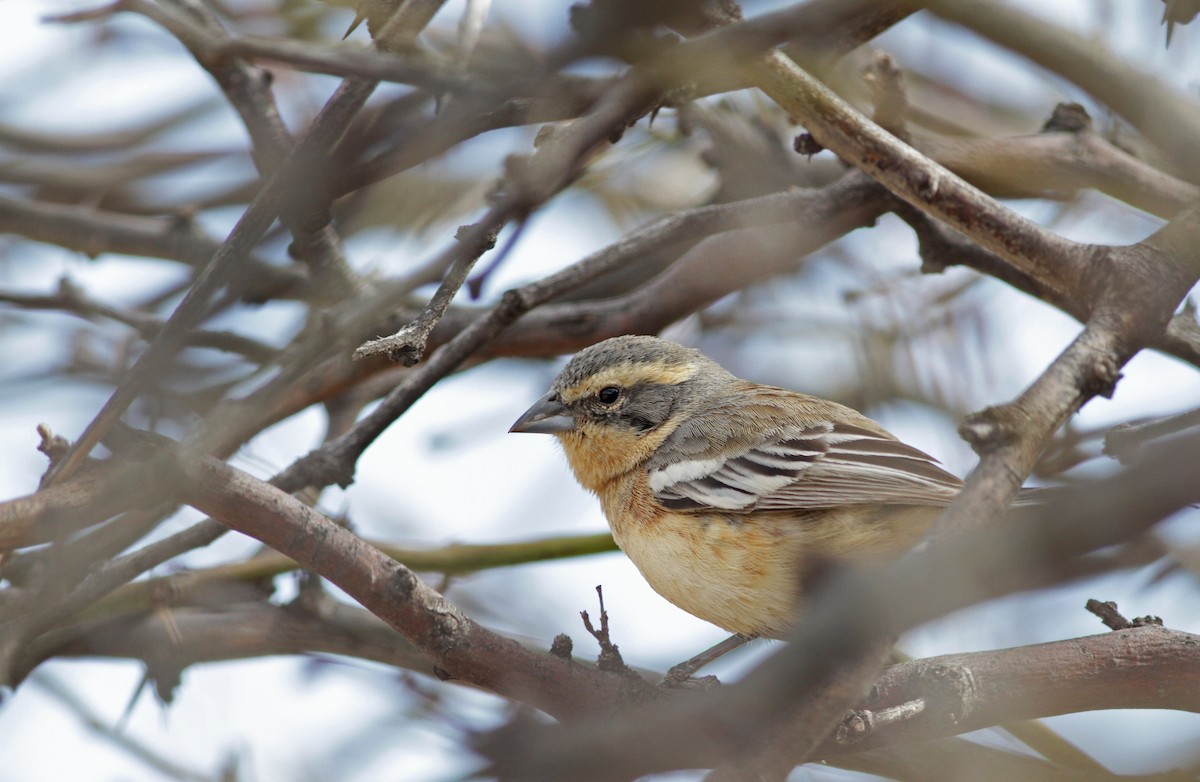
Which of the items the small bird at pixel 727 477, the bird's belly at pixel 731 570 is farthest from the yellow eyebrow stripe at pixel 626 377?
the bird's belly at pixel 731 570

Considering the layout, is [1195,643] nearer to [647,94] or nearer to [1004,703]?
[1004,703]

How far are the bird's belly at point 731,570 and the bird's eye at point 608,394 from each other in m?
1.00

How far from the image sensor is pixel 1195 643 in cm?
369

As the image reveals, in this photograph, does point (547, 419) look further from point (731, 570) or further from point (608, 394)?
point (731, 570)

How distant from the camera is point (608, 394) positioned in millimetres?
5711

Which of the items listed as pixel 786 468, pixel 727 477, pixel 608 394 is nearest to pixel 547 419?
pixel 608 394

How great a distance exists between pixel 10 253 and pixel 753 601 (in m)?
4.50

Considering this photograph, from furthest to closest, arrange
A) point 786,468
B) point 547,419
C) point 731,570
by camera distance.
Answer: point 547,419 < point 786,468 < point 731,570

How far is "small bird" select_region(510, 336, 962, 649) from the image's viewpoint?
4543mm

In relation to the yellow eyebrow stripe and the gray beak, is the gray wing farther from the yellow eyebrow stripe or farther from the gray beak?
the gray beak

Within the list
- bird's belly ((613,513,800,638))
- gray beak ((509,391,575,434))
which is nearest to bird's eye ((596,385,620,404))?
gray beak ((509,391,575,434))

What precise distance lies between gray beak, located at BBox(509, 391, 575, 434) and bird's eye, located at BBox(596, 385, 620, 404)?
0.59 feet

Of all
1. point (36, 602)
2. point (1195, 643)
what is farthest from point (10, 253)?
point (1195, 643)

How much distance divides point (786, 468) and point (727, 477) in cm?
27
